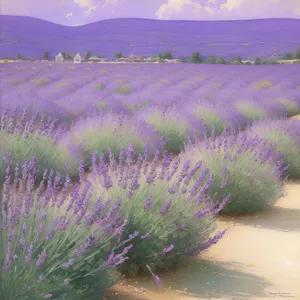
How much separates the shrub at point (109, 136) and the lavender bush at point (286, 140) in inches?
53.5

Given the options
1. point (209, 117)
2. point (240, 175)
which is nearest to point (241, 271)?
point (240, 175)

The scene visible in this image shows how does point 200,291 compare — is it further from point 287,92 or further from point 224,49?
point 224,49

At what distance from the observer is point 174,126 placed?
8.88 m

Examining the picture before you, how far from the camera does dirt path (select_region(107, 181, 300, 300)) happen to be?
3.32m

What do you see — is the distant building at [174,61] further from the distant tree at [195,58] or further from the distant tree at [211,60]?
the distant tree at [211,60]

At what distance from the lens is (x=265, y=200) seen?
534 centimetres

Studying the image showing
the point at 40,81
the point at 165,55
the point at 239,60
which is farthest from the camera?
the point at 239,60

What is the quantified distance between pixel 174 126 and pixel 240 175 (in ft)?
12.2

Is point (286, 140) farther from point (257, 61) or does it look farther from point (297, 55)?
point (257, 61)

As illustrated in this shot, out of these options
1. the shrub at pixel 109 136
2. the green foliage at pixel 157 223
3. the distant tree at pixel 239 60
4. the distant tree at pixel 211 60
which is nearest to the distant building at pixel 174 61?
the distant tree at pixel 211 60

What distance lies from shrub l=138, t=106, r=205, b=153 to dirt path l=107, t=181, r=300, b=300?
3689 mm

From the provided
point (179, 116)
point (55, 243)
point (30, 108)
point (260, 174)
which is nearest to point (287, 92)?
point (179, 116)

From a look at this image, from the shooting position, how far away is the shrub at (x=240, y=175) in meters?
5.23

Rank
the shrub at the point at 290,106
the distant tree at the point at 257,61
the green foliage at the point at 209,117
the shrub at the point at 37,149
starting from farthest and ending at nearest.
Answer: the distant tree at the point at 257,61
the shrub at the point at 290,106
the green foliage at the point at 209,117
the shrub at the point at 37,149
